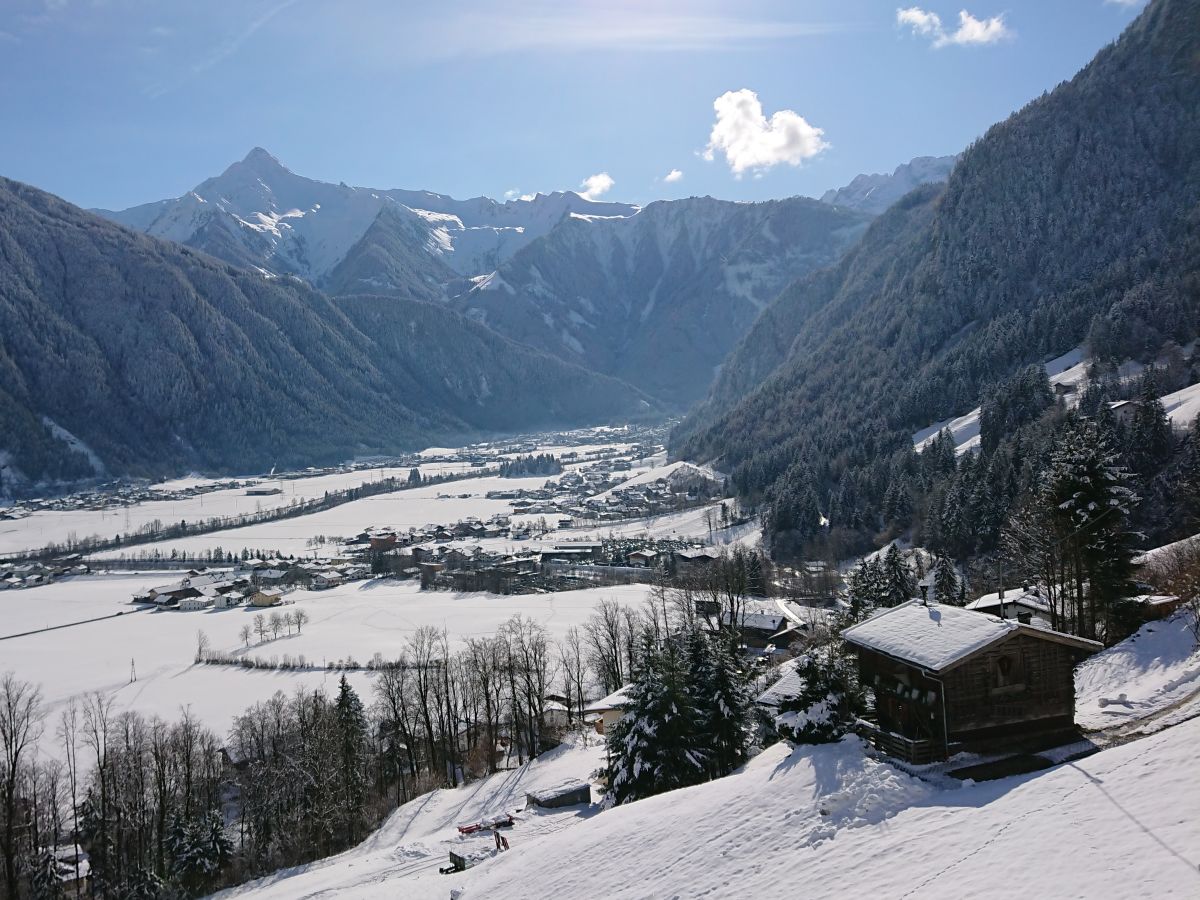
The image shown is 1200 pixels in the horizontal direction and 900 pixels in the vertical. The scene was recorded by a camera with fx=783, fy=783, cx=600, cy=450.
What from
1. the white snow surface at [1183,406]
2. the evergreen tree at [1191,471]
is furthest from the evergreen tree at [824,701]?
the white snow surface at [1183,406]

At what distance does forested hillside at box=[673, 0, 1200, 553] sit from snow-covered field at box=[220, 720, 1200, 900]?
194ft

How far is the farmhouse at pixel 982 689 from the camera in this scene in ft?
62.2

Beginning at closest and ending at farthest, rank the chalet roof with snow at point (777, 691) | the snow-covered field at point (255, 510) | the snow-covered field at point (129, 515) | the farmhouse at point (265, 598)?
1. the chalet roof with snow at point (777, 691)
2. the farmhouse at point (265, 598)
3. the snow-covered field at point (255, 510)
4. the snow-covered field at point (129, 515)

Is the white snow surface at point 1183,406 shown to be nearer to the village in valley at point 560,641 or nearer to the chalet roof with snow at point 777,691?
the village in valley at point 560,641

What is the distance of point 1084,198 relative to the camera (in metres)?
138

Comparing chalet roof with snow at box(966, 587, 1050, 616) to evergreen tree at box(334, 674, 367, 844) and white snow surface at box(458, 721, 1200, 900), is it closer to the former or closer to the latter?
white snow surface at box(458, 721, 1200, 900)

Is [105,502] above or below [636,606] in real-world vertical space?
above

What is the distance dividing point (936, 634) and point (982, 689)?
1.67 m

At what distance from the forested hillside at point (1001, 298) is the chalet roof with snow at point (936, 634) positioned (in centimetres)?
5456

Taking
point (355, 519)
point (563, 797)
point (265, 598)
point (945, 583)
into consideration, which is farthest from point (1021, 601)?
point (355, 519)

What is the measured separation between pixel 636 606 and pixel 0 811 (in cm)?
4469

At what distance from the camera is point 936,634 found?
66.5ft

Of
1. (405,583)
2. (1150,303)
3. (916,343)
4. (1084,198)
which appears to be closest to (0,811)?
(405,583)

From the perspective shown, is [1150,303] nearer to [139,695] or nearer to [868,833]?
[868,833]
